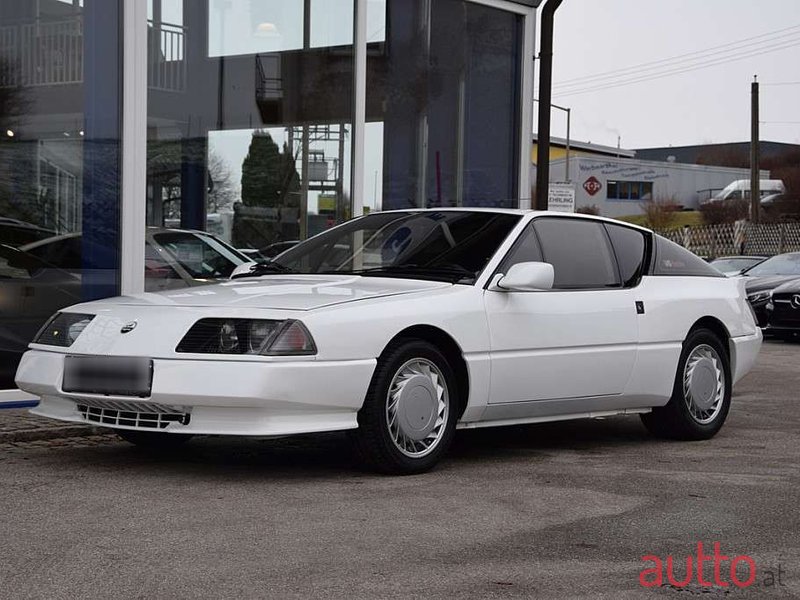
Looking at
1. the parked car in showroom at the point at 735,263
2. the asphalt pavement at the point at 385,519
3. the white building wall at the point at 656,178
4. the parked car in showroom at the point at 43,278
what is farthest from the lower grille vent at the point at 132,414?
Result: the white building wall at the point at 656,178

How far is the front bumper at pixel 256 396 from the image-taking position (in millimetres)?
6000

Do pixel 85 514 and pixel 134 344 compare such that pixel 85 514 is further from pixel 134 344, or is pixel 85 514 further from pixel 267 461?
pixel 267 461

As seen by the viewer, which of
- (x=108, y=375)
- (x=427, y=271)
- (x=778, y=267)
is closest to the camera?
(x=108, y=375)

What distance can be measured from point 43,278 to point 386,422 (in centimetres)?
409

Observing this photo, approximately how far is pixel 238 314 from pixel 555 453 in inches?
91.2

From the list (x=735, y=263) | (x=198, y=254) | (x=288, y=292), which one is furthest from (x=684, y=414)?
(x=735, y=263)

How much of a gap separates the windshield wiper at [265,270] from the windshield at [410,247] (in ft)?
0.06

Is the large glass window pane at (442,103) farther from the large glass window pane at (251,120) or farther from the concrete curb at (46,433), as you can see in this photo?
the concrete curb at (46,433)

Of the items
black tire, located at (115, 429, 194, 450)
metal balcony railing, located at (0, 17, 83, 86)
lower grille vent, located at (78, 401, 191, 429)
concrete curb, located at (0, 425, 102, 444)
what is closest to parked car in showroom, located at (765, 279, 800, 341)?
metal balcony railing, located at (0, 17, 83, 86)

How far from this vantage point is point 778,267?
20.8 meters

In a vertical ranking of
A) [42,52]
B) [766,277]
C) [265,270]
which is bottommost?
[766,277]

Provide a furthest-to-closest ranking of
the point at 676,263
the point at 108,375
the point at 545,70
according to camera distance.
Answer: the point at 545,70
the point at 676,263
the point at 108,375

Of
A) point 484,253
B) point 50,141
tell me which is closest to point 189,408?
point 484,253

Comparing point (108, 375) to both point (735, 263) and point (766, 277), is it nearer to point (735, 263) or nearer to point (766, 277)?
point (766, 277)
